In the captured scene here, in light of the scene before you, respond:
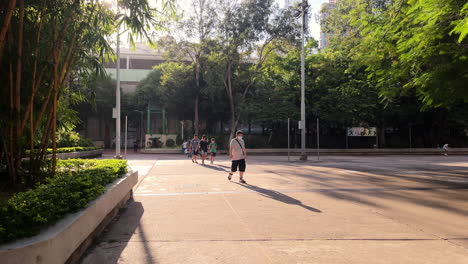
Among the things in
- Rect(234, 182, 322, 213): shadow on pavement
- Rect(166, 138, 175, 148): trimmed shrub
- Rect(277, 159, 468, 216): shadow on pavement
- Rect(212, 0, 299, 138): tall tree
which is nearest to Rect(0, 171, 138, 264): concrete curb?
Rect(234, 182, 322, 213): shadow on pavement

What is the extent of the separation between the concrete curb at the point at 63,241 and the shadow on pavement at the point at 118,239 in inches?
6.8

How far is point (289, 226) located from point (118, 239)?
8.46 ft

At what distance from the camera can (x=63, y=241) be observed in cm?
350

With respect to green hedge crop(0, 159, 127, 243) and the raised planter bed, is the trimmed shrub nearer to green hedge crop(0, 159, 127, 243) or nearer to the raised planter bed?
the raised planter bed

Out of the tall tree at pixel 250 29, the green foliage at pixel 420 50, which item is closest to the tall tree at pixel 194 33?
the tall tree at pixel 250 29

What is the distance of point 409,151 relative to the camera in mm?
34250

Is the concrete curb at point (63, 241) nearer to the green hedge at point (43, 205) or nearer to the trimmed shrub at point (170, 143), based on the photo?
the green hedge at point (43, 205)

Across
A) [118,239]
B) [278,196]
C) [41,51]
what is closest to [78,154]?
[41,51]

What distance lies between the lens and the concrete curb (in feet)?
9.46

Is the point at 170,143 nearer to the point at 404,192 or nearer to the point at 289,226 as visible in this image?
the point at 404,192

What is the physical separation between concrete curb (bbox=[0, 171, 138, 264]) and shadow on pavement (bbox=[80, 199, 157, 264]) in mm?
172

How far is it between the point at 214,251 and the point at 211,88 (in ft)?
95.2

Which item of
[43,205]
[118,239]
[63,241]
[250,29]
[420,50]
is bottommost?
[118,239]

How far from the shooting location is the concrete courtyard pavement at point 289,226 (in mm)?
4246
